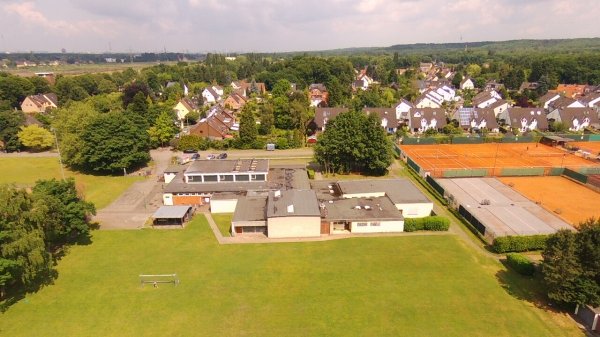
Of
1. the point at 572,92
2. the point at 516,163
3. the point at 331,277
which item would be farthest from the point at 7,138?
the point at 572,92

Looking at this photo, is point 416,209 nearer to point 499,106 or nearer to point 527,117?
point 527,117

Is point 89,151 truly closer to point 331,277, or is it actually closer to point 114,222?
point 114,222

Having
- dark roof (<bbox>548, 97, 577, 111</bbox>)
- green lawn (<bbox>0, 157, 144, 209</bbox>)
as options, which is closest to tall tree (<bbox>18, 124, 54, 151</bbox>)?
green lawn (<bbox>0, 157, 144, 209</bbox>)

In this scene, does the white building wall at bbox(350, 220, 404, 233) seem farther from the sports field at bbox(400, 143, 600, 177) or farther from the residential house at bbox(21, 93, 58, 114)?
the residential house at bbox(21, 93, 58, 114)

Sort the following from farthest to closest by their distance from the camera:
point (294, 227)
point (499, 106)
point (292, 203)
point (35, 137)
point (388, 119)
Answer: point (499, 106), point (388, 119), point (35, 137), point (292, 203), point (294, 227)

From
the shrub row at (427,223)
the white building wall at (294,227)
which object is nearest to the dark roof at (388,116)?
the shrub row at (427,223)

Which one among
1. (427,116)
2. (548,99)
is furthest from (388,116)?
(548,99)
